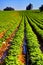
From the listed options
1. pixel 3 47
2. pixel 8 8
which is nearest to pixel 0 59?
pixel 3 47

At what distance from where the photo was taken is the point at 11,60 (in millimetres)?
12938

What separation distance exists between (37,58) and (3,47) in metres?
5.50

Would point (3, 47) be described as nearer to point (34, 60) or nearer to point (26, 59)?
point (26, 59)

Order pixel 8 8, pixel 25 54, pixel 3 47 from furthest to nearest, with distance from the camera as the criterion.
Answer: pixel 8 8
pixel 3 47
pixel 25 54

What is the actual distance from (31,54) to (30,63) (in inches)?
61.6

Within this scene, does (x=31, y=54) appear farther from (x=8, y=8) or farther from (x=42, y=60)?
(x=8, y=8)

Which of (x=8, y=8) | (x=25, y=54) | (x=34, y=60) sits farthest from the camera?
(x=8, y=8)

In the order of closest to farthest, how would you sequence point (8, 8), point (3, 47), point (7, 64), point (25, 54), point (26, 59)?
point (7, 64)
point (26, 59)
point (25, 54)
point (3, 47)
point (8, 8)

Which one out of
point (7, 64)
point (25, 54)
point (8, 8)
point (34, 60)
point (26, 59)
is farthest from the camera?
point (8, 8)

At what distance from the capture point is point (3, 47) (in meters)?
18.1

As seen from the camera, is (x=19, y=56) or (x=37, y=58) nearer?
(x=37, y=58)

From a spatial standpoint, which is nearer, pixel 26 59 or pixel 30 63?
pixel 30 63

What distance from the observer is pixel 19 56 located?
14.5 m

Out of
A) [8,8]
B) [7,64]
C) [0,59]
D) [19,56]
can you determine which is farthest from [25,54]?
[8,8]
